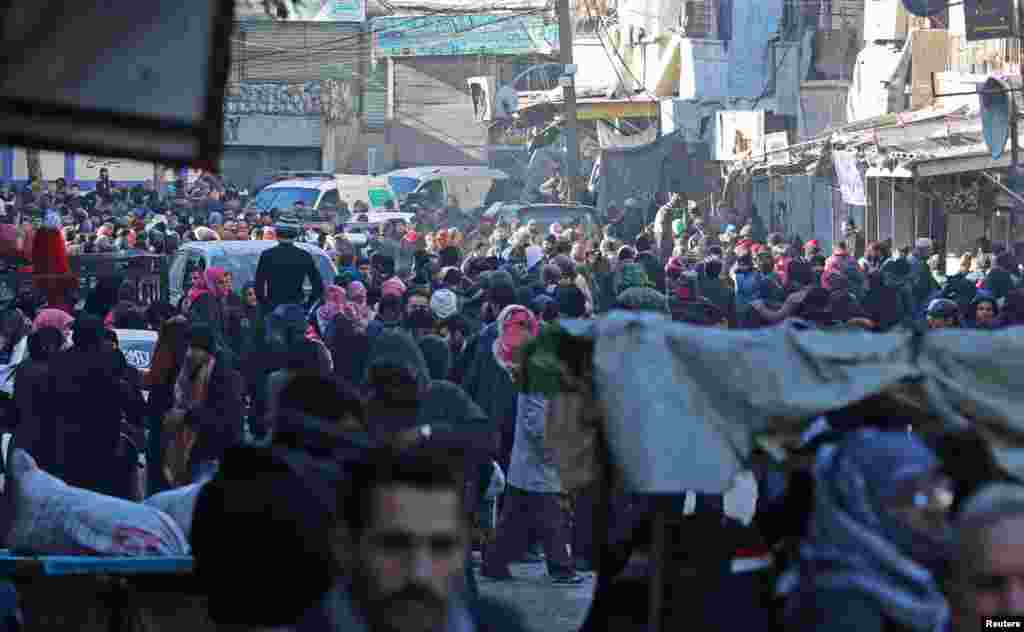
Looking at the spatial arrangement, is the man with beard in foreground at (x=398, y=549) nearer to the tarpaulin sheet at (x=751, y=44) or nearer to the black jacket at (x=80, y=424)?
the black jacket at (x=80, y=424)

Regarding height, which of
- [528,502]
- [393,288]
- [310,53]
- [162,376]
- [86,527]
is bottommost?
[528,502]

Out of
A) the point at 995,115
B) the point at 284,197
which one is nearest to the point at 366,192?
the point at 284,197

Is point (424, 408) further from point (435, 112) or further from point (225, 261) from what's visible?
point (435, 112)

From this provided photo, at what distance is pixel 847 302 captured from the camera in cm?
1178

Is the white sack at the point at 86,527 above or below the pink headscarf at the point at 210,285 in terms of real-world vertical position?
below

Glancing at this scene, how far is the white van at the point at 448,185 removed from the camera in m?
41.5

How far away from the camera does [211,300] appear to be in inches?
621

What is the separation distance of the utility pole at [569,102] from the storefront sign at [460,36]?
796 inches

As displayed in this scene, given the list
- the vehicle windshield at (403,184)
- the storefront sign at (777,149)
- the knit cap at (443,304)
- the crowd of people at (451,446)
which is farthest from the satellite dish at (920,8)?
the vehicle windshield at (403,184)

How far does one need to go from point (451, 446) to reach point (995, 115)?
48.1 feet

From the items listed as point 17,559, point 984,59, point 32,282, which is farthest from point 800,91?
point 17,559

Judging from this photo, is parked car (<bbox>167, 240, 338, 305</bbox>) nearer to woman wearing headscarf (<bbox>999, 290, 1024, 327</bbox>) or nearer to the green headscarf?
the green headscarf

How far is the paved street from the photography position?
998 cm

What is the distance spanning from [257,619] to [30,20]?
144cm
